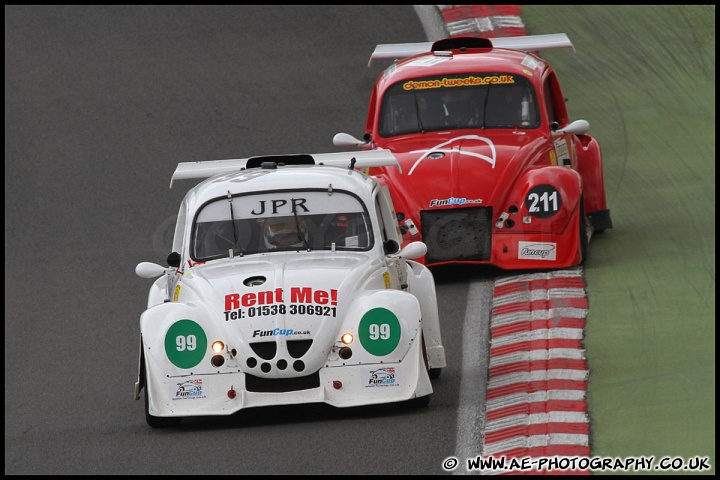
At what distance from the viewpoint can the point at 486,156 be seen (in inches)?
513

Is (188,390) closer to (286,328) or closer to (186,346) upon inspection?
(186,346)

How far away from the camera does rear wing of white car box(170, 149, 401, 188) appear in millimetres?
10805

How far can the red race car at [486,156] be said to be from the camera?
503 inches

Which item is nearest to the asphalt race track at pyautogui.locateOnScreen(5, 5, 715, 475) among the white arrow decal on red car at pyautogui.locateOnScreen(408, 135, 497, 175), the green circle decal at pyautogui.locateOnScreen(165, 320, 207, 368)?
the green circle decal at pyautogui.locateOnScreen(165, 320, 207, 368)

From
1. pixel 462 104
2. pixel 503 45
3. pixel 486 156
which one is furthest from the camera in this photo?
pixel 503 45

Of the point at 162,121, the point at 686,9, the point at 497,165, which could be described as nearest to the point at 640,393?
the point at 497,165

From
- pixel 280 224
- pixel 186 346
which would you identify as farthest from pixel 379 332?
pixel 280 224

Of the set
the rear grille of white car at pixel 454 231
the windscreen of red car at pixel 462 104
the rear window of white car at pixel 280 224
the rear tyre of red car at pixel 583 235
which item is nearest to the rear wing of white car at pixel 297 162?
the rear window of white car at pixel 280 224

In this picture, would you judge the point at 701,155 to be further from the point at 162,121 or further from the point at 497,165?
the point at 162,121

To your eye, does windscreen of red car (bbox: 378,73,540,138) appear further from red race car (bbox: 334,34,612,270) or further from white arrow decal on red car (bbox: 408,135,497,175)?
white arrow decal on red car (bbox: 408,135,497,175)

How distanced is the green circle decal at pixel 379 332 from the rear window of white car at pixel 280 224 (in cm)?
105

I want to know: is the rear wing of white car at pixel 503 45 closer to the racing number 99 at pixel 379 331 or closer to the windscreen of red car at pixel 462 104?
the windscreen of red car at pixel 462 104

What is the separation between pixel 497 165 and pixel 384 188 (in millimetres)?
2381

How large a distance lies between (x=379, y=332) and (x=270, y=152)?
917 cm
